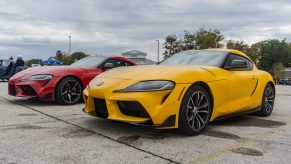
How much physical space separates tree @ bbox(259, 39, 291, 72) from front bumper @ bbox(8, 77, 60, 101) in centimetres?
9562

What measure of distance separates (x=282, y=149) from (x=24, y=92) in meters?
5.30

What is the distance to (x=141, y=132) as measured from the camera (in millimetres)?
4824

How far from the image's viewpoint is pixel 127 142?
427 centimetres

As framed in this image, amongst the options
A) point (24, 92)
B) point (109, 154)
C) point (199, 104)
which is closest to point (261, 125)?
point (199, 104)

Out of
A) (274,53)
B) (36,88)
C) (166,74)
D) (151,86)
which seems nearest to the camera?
(151,86)

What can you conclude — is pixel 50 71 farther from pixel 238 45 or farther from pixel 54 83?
pixel 238 45

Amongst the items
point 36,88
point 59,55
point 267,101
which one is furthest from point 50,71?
point 59,55

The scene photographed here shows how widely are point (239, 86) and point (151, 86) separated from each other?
1.85 meters

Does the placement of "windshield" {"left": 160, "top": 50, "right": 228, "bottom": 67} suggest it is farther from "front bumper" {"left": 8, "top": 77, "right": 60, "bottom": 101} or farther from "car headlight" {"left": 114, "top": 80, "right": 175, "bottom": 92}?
"front bumper" {"left": 8, "top": 77, "right": 60, "bottom": 101}

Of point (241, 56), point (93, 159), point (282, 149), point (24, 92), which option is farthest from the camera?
point (24, 92)

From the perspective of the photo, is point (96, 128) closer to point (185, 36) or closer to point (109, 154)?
point (109, 154)

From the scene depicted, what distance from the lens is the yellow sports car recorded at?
4391 mm

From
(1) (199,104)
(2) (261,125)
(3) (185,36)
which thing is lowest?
(2) (261,125)

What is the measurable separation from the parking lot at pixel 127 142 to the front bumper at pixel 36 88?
1.22 meters
